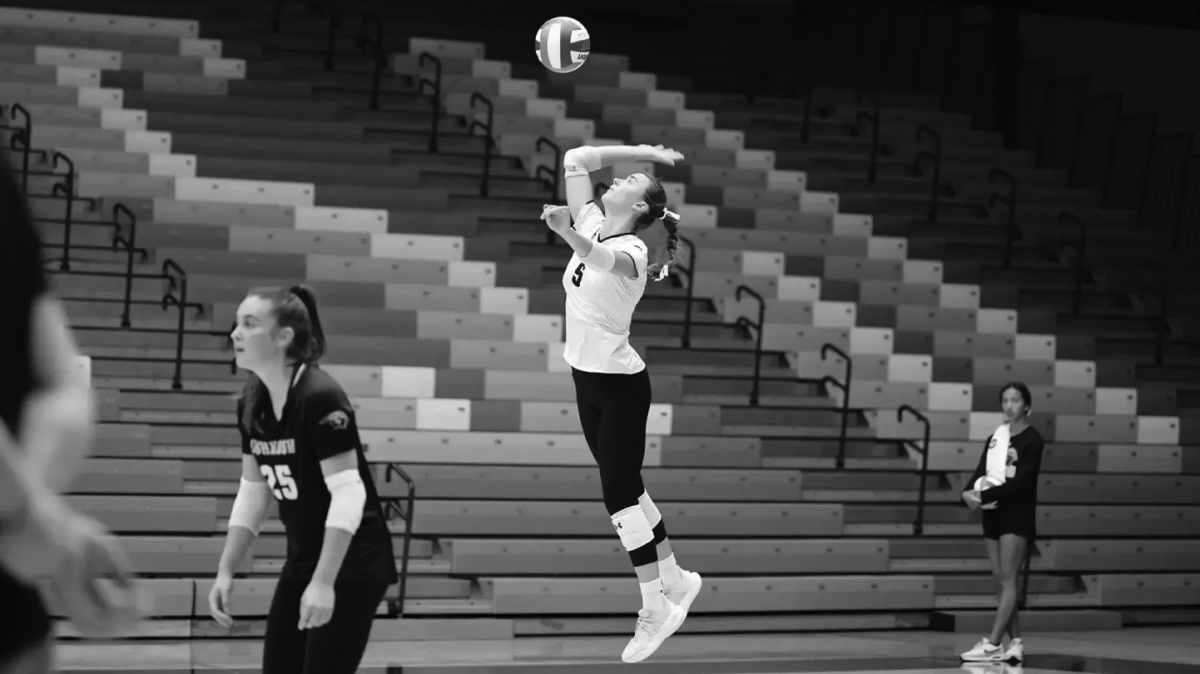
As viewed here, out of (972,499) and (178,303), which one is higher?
(178,303)

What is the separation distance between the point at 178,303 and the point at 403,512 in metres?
2.12

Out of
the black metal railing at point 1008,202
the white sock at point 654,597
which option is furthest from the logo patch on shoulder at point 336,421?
the black metal railing at point 1008,202

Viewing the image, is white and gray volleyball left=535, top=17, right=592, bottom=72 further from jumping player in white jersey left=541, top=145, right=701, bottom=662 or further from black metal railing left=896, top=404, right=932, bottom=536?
black metal railing left=896, top=404, right=932, bottom=536

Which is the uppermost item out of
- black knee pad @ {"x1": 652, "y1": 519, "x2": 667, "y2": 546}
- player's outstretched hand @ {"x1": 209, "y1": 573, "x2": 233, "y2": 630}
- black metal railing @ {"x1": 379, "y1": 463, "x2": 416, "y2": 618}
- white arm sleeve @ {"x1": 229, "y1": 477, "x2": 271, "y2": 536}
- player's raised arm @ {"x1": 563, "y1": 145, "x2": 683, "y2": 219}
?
player's raised arm @ {"x1": 563, "y1": 145, "x2": 683, "y2": 219}

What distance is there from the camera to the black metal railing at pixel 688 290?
11758 mm

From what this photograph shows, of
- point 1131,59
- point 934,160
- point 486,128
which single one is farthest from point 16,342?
point 1131,59

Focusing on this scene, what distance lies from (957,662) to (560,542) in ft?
8.60

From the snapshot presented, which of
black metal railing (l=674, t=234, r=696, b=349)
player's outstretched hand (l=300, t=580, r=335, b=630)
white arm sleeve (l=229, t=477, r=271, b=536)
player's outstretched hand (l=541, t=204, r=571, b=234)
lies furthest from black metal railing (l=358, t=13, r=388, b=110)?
player's outstretched hand (l=300, t=580, r=335, b=630)

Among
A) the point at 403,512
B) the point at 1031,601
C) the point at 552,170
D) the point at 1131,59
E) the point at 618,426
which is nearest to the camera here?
the point at 618,426

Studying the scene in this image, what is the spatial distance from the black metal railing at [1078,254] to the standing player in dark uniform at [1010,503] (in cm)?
499

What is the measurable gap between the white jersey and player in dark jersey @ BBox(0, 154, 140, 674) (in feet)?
14.3

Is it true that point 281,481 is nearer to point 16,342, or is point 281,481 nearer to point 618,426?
point 16,342

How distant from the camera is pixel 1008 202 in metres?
14.6

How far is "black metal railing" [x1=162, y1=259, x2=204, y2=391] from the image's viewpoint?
989 centimetres
